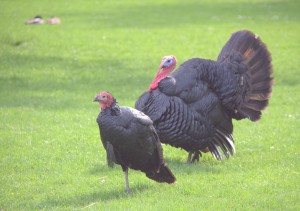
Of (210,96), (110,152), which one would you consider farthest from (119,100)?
(110,152)

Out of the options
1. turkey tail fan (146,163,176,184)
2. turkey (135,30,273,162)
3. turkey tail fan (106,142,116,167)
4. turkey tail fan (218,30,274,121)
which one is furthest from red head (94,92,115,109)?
turkey tail fan (218,30,274,121)

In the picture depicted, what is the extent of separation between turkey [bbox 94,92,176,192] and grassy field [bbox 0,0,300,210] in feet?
1.05

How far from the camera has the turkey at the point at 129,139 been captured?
6.57 meters

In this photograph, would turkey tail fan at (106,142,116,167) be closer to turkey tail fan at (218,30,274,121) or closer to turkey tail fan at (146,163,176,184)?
turkey tail fan at (146,163,176,184)

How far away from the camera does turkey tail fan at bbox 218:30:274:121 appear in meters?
→ 8.54

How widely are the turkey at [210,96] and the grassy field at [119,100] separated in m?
0.42

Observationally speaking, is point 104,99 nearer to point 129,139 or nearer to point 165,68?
point 129,139

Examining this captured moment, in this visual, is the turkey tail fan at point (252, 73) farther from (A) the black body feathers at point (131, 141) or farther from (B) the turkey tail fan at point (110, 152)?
(B) the turkey tail fan at point (110, 152)

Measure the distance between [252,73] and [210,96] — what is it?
87cm

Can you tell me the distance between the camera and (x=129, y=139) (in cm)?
662

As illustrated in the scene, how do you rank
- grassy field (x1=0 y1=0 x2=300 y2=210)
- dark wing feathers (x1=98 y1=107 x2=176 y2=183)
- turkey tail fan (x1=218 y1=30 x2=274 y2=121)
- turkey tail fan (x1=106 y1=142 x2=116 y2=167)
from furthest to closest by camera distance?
turkey tail fan (x1=218 y1=30 x2=274 y2=121)
grassy field (x1=0 y1=0 x2=300 y2=210)
turkey tail fan (x1=106 y1=142 x2=116 y2=167)
dark wing feathers (x1=98 y1=107 x2=176 y2=183)

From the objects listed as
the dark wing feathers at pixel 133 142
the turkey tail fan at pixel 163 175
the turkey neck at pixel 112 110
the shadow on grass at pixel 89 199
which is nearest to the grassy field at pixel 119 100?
the shadow on grass at pixel 89 199

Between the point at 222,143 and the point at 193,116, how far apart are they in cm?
72

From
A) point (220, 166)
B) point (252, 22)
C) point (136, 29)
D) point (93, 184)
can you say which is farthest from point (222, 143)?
point (252, 22)
